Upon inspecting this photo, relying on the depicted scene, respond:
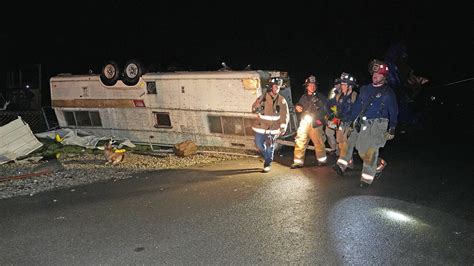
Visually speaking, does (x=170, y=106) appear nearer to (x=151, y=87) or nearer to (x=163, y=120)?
(x=163, y=120)

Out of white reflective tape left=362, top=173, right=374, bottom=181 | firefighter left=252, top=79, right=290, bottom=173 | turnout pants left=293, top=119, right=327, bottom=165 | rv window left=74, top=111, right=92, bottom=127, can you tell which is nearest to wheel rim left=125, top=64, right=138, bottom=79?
rv window left=74, top=111, right=92, bottom=127

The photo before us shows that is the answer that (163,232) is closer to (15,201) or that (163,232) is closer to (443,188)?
(15,201)

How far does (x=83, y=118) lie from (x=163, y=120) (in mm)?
2684

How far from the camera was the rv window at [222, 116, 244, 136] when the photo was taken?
30.4 feet

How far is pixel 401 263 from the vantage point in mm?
3889

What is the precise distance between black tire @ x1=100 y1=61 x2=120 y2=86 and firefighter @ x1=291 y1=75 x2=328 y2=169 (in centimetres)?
504

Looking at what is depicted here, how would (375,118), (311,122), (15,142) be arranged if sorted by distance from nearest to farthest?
(375,118) < (311,122) < (15,142)

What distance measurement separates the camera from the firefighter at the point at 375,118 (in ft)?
20.8

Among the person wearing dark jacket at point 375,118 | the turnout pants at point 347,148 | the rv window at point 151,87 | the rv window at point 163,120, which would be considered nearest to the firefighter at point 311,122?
the turnout pants at point 347,148

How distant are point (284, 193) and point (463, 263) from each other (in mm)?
2757

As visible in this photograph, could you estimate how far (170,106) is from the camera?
9953 mm

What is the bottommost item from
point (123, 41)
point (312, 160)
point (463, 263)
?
point (312, 160)

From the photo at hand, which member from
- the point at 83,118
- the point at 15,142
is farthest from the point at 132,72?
the point at 15,142

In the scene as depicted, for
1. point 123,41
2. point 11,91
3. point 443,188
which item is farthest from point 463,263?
point 123,41
